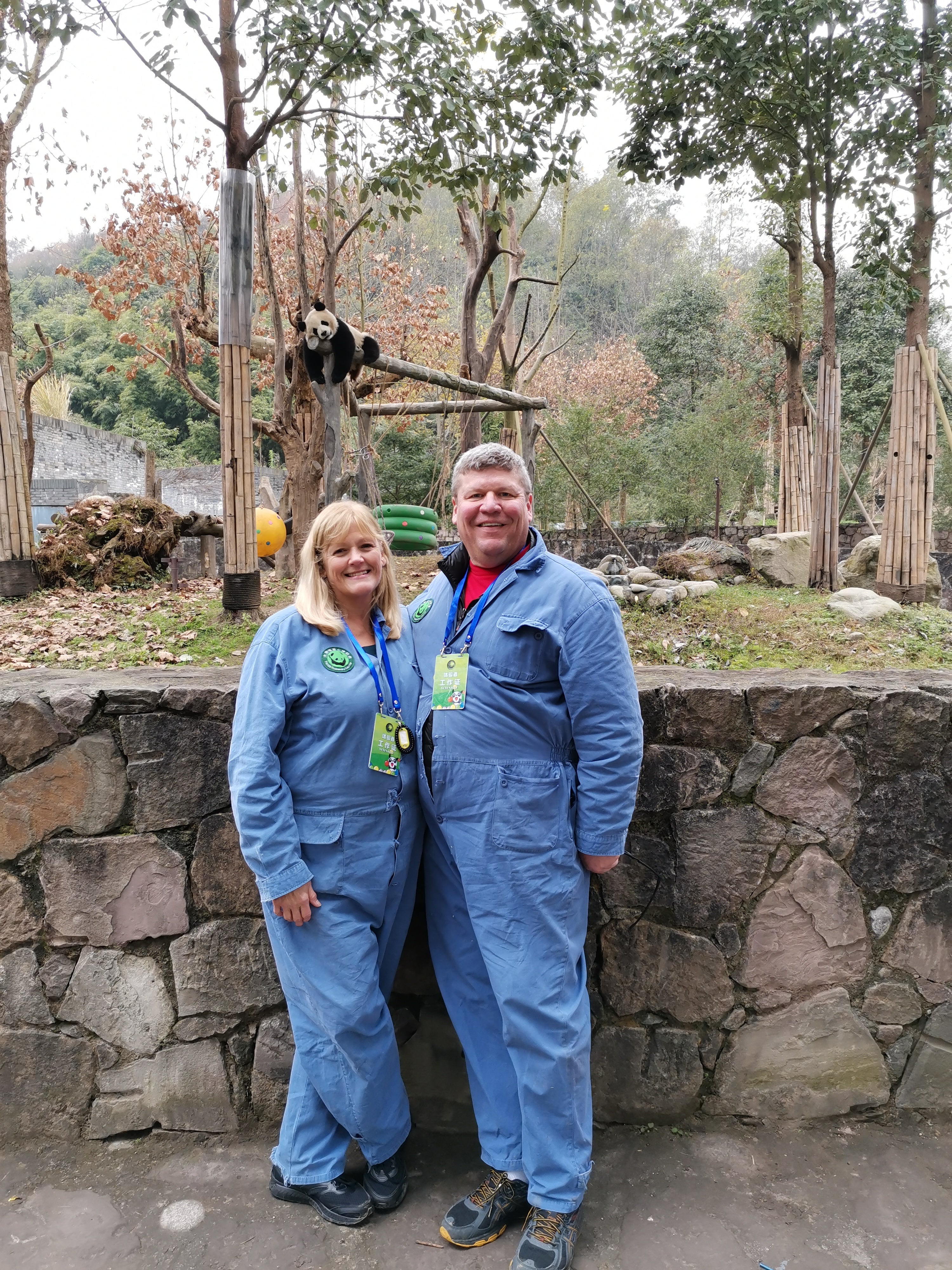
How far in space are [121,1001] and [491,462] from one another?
5.76 ft

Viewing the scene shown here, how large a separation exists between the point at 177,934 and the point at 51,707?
70cm

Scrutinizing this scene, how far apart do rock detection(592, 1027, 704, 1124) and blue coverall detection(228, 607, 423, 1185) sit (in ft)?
2.10

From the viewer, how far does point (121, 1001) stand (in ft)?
7.61

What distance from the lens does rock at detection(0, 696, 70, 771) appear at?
2.23 metres

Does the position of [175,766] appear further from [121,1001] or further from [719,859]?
[719,859]

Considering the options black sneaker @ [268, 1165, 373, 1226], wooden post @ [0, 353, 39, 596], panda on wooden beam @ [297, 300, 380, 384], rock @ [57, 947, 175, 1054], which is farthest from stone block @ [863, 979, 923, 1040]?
wooden post @ [0, 353, 39, 596]

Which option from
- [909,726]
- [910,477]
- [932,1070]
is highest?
[910,477]

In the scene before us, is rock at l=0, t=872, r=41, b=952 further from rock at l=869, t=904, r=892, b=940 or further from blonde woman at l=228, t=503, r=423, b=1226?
rock at l=869, t=904, r=892, b=940

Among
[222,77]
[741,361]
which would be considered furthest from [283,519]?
[741,361]

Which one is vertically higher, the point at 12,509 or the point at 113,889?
the point at 12,509

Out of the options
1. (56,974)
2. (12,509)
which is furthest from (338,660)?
(12,509)

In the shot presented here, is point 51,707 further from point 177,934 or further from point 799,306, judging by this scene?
point 799,306

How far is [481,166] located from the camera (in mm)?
5285

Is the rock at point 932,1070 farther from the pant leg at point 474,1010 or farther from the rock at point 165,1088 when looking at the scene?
the rock at point 165,1088
